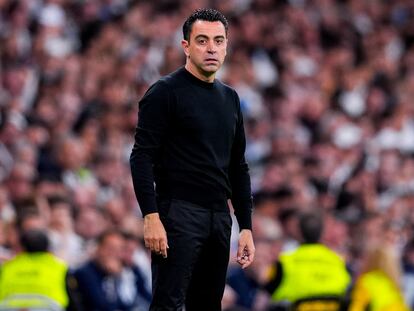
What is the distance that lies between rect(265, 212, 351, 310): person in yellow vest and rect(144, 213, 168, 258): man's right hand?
3.58 metres

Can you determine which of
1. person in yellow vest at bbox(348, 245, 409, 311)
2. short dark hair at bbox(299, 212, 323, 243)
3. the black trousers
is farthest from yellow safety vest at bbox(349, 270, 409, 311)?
the black trousers

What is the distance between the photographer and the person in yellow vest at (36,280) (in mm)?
8727

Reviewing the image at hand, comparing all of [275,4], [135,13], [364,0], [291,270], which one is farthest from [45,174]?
[364,0]

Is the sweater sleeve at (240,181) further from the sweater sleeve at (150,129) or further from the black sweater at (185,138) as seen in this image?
the sweater sleeve at (150,129)

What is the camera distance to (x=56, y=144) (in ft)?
40.6

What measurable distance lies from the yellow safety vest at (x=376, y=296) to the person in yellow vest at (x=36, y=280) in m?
2.11

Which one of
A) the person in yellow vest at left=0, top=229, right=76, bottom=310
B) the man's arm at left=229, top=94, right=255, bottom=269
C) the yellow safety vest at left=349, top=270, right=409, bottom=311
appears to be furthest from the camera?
the yellow safety vest at left=349, top=270, right=409, bottom=311

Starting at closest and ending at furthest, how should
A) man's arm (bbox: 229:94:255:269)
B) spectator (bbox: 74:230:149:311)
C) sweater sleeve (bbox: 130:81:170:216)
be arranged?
sweater sleeve (bbox: 130:81:170:216) → man's arm (bbox: 229:94:255:269) → spectator (bbox: 74:230:149:311)

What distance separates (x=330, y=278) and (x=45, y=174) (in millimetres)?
3481

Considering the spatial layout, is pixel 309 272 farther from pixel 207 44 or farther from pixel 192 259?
pixel 207 44

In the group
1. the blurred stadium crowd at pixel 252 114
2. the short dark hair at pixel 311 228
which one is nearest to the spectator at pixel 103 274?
the blurred stadium crowd at pixel 252 114

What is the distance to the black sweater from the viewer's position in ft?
19.7

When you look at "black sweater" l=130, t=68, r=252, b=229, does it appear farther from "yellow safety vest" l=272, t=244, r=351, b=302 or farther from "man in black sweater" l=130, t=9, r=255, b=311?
"yellow safety vest" l=272, t=244, r=351, b=302

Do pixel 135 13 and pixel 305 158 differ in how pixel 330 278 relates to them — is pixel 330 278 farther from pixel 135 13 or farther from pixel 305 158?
pixel 135 13
